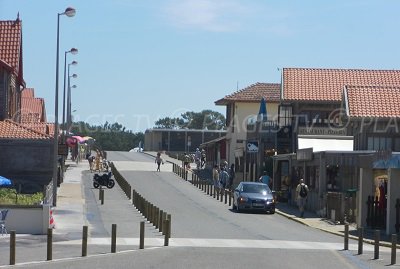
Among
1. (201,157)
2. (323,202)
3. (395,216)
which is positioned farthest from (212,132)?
(395,216)

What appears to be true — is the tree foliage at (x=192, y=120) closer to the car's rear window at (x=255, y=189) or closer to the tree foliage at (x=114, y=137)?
the tree foliage at (x=114, y=137)

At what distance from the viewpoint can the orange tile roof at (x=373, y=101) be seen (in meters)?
46.6

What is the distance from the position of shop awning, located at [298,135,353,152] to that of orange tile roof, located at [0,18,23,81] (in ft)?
54.4

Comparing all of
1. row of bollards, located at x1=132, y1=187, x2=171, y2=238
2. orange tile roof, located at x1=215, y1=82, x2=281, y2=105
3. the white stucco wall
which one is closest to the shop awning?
row of bollards, located at x1=132, y1=187, x2=171, y2=238

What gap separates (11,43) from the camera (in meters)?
51.7

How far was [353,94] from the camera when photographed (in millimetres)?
48250

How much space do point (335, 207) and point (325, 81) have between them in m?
25.3

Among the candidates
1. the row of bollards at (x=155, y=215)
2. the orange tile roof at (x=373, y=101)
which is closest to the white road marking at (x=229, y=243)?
the row of bollards at (x=155, y=215)

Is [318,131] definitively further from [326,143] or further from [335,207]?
[335,207]

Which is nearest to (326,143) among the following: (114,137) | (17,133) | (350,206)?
(350,206)

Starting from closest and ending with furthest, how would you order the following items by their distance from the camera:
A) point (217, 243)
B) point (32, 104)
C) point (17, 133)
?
point (217, 243), point (17, 133), point (32, 104)

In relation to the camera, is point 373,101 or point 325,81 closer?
point 373,101

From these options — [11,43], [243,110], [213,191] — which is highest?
[11,43]

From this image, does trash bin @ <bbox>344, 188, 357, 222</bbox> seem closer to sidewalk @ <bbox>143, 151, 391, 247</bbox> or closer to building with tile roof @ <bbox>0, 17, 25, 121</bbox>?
sidewalk @ <bbox>143, 151, 391, 247</bbox>
